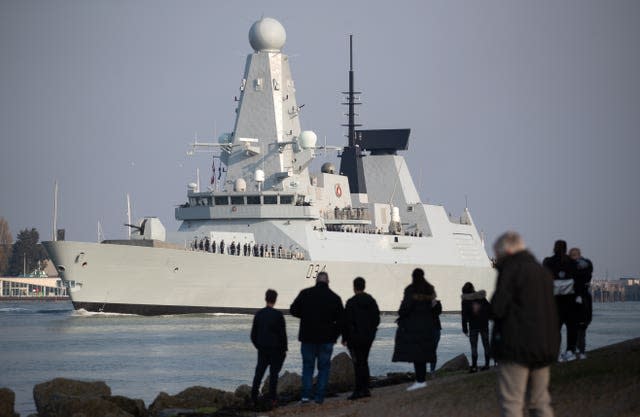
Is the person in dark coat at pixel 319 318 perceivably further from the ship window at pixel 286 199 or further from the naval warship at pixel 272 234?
the ship window at pixel 286 199

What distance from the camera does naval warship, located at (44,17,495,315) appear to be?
41625 mm

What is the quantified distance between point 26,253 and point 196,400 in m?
127

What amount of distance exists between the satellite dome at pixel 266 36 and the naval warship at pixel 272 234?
48mm

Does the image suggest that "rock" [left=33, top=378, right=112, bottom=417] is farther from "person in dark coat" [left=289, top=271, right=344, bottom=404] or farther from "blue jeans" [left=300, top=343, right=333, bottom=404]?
"person in dark coat" [left=289, top=271, right=344, bottom=404]

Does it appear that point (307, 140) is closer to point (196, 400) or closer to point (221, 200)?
point (221, 200)

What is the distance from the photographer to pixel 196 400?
16.2 meters

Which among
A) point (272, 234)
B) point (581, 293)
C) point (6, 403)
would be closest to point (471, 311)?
point (581, 293)

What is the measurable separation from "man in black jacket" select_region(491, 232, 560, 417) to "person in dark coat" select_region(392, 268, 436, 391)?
487 cm

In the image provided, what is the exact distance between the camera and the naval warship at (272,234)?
41.6 m

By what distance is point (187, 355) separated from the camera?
92.4 ft

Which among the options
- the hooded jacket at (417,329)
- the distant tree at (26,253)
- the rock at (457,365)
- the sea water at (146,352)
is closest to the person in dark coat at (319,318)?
the hooded jacket at (417,329)

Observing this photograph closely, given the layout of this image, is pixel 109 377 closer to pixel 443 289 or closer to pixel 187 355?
pixel 187 355

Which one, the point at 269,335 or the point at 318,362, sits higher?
the point at 269,335

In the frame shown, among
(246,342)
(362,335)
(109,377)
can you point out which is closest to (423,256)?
(246,342)
